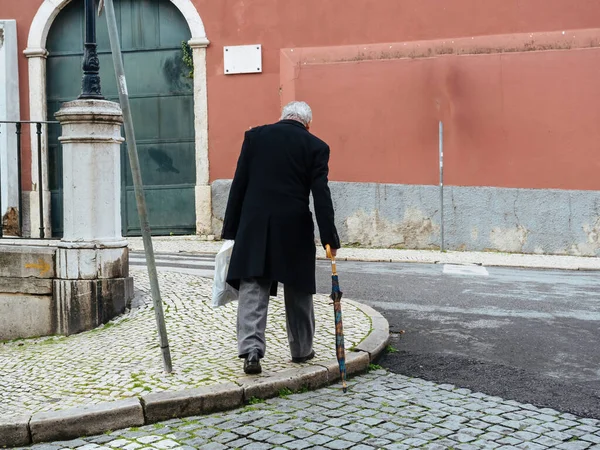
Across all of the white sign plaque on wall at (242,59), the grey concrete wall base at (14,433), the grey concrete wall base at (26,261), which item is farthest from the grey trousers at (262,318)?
the white sign plaque on wall at (242,59)

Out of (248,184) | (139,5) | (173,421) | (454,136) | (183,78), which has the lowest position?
(173,421)

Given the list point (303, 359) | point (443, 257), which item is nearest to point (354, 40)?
point (443, 257)

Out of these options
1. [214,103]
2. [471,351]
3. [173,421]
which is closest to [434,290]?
[471,351]

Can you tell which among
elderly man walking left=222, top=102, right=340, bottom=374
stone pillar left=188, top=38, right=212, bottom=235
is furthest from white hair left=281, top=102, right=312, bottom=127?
stone pillar left=188, top=38, right=212, bottom=235

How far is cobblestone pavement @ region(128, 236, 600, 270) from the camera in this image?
11.6m

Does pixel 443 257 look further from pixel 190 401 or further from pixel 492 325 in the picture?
pixel 190 401

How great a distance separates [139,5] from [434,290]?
8.89 m

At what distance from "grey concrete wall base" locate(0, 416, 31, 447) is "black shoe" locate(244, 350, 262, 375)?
134cm

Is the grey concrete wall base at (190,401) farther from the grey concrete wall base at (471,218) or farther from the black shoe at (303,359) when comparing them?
the grey concrete wall base at (471,218)

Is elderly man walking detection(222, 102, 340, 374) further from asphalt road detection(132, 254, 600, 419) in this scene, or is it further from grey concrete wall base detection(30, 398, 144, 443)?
asphalt road detection(132, 254, 600, 419)

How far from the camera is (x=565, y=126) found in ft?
41.8

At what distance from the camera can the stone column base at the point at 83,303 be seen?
698cm

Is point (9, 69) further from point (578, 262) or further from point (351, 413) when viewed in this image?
point (351, 413)

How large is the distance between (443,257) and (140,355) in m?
7.34
